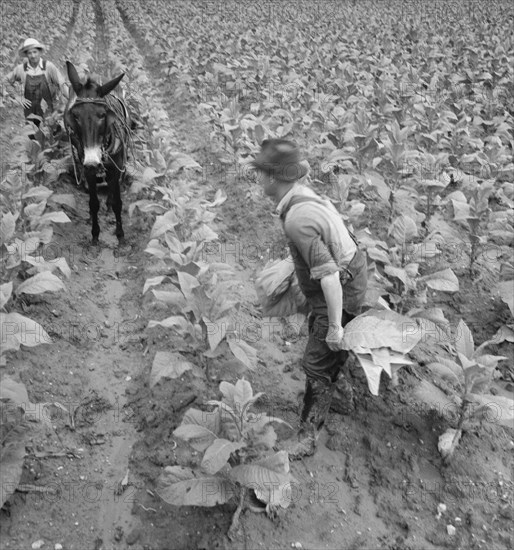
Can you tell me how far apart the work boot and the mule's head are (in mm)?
3147

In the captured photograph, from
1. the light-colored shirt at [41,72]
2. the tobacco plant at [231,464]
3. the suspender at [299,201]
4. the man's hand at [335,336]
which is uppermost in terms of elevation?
the suspender at [299,201]

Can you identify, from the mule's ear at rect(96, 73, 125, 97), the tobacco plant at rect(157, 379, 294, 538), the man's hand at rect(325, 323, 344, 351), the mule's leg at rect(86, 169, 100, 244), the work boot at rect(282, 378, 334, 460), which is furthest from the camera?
the mule's leg at rect(86, 169, 100, 244)

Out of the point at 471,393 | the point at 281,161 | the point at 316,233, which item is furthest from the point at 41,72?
the point at 471,393

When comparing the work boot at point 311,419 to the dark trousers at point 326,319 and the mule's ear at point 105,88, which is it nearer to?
the dark trousers at point 326,319

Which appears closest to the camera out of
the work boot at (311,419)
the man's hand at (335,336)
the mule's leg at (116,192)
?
the man's hand at (335,336)

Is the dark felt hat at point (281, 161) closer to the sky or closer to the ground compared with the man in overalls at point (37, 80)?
closer to the sky

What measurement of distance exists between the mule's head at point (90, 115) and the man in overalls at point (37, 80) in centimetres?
266

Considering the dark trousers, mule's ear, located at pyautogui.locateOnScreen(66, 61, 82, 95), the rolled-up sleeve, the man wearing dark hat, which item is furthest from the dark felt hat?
mule's ear, located at pyautogui.locateOnScreen(66, 61, 82, 95)

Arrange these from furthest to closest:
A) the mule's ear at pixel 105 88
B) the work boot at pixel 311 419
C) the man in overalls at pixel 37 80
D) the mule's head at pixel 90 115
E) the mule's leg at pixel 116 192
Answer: the man in overalls at pixel 37 80 < the mule's leg at pixel 116 192 < the mule's ear at pixel 105 88 < the mule's head at pixel 90 115 < the work boot at pixel 311 419

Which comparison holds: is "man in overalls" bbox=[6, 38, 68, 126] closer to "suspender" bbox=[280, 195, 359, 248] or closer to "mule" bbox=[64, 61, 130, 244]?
"mule" bbox=[64, 61, 130, 244]

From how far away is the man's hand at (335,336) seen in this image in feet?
9.90

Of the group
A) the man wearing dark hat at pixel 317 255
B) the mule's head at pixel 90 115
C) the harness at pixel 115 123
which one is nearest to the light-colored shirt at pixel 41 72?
the harness at pixel 115 123

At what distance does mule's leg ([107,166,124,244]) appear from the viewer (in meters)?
5.82

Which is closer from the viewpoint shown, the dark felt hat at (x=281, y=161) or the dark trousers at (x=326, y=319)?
the dark felt hat at (x=281, y=161)
